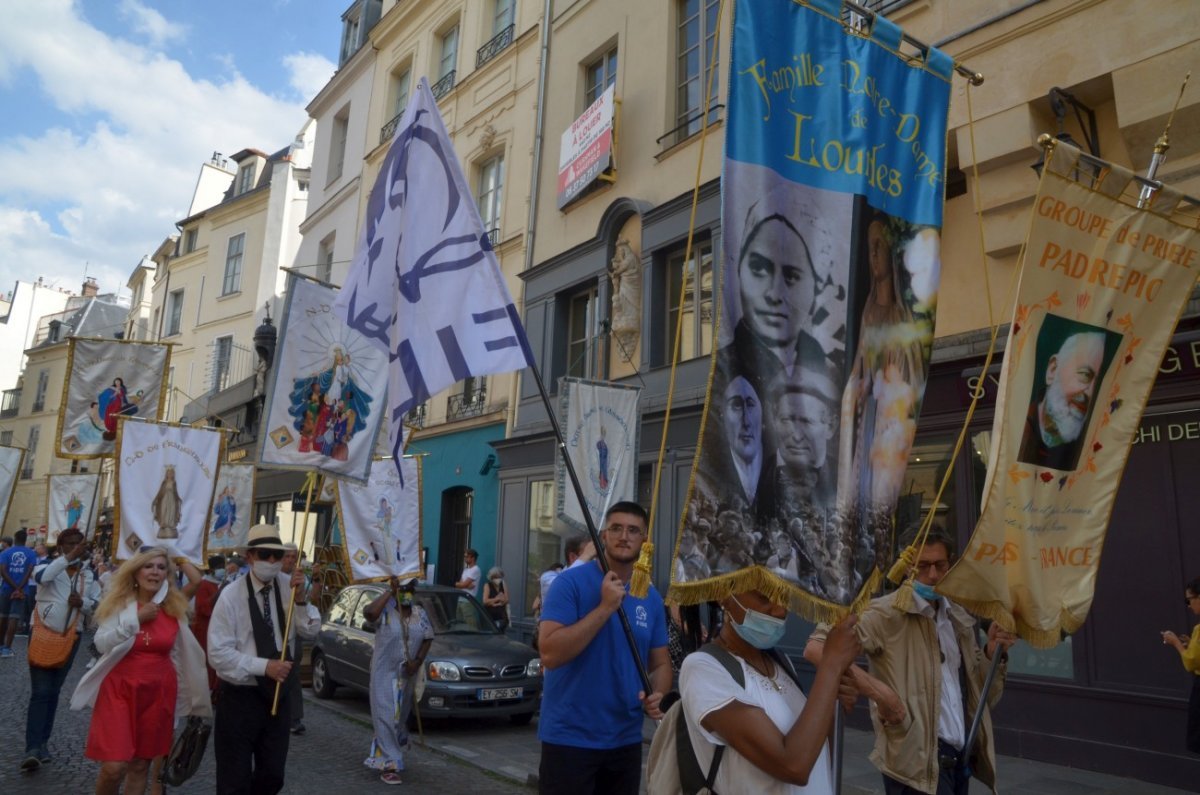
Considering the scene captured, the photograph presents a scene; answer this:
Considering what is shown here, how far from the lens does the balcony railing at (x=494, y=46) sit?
19.2 m

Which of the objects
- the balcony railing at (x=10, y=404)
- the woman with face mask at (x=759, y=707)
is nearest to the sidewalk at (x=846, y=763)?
the woman with face mask at (x=759, y=707)

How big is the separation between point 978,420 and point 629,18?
1017 cm

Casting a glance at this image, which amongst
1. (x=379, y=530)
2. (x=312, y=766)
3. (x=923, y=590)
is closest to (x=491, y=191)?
(x=379, y=530)

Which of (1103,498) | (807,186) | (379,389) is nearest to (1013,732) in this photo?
(1103,498)

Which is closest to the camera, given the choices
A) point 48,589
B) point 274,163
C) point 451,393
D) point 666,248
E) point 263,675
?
point 263,675

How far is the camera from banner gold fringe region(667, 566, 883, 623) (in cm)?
275

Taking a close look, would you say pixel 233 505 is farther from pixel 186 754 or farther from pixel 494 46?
pixel 494 46

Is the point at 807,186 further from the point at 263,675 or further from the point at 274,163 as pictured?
the point at 274,163

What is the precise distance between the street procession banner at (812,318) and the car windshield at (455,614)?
29.3 ft

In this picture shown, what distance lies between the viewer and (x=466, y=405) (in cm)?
1867

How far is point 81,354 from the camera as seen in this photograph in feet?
37.2

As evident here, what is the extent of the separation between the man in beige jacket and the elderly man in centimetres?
68

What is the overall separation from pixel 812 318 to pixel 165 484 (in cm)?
874

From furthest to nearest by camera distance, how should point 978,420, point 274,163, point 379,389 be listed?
1. point 274,163
2. point 978,420
3. point 379,389
